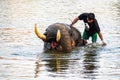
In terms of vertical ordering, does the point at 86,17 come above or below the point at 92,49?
above

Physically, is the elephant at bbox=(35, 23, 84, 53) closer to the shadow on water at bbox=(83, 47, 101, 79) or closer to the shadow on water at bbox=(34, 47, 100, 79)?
the shadow on water at bbox=(34, 47, 100, 79)

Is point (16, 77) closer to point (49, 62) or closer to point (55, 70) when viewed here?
point (55, 70)

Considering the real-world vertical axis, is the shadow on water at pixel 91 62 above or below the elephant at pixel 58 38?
below

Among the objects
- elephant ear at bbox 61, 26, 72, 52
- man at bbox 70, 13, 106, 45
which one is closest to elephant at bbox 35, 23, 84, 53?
elephant ear at bbox 61, 26, 72, 52

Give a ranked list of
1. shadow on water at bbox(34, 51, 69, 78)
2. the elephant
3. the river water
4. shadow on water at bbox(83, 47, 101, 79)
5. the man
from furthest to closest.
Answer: the man
the elephant
shadow on water at bbox(34, 51, 69, 78)
shadow on water at bbox(83, 47, 101, 79)
the river water

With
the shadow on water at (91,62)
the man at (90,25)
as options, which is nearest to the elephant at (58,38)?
the shadow on water at (91,62)

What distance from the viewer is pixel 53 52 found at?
15516mm

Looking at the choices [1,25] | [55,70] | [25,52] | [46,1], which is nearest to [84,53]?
[25,52]

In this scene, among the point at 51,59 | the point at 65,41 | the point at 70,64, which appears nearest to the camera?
the point at 70,64

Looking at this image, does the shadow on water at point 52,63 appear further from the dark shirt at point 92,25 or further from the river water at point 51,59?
the dark shirt at point 92,25

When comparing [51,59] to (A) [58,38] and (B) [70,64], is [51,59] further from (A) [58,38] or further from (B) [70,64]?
(B) [70,64]

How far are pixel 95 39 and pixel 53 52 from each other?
268 centimetres

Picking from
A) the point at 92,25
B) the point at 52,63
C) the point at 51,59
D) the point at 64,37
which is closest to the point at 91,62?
the point at 52,63

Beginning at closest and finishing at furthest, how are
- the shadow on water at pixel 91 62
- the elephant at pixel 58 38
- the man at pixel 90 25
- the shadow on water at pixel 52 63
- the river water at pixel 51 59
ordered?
the river water at pixel 51 59
the shadow on water at pixel 91 62
the shadow on water at pixel 52 63
the elephant at pixel 58 38
the man at pixel 90 25
